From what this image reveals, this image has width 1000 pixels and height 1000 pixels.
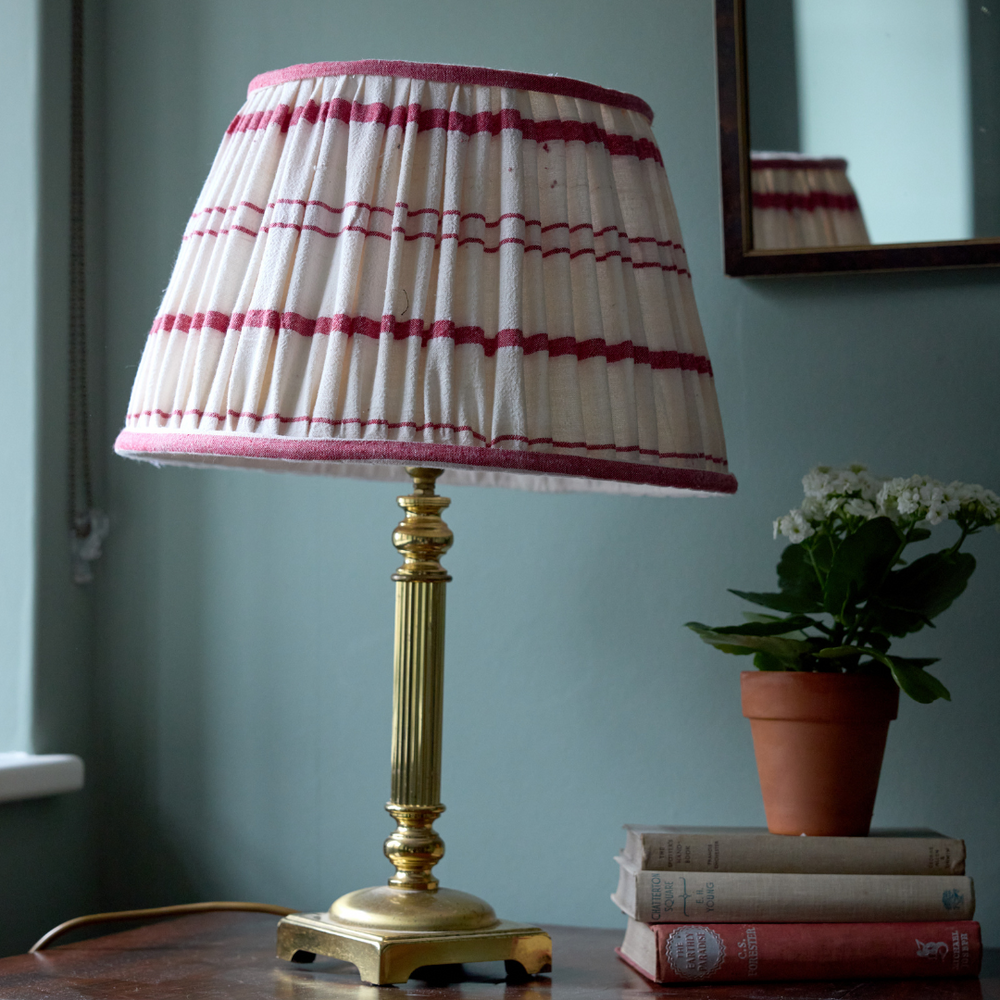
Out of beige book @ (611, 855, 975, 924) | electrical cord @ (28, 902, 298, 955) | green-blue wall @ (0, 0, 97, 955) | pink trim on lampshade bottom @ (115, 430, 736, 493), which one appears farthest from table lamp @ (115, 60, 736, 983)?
green-blue wall @ (0, 0, 97, 955)

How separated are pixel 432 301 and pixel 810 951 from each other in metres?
0.55

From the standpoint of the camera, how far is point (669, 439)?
83 cm

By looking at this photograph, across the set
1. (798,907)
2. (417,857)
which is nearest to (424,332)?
(417,857)

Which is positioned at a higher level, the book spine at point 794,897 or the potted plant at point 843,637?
the potted plant at point 843,637

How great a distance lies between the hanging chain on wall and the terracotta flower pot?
0.74 metres

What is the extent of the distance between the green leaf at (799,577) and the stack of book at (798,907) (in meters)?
0.19

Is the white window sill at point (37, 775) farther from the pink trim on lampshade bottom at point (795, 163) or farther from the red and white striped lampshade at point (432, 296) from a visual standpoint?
the pink trim on lampshade bottom at point (795, 163)

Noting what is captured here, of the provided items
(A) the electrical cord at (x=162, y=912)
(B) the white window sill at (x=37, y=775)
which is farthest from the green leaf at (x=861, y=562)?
(B) the white window sill at (x=37, y=775)

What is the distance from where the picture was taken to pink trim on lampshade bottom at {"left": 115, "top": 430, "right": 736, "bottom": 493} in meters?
0.76

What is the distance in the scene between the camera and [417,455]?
0.76m

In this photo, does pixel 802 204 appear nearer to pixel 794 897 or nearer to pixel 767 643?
pixel 767 643

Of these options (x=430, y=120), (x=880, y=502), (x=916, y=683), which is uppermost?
(x=430, y=120)

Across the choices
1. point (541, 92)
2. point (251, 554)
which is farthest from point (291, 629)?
point (541, 92)

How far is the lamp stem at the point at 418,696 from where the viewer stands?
94cm
